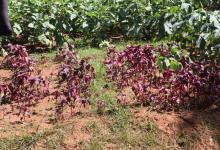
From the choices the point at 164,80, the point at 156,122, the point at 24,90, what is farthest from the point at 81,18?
the point at 156,122

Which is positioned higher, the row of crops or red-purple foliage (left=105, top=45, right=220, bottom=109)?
the row of crops

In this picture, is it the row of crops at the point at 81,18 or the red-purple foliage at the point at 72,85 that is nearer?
the red-purple foliage at the point at 72,85

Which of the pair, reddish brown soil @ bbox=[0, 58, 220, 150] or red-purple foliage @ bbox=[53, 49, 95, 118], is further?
red-purple foliage @ bbox=[53, 49, 95, 118]

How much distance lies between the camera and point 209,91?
4.62 meters

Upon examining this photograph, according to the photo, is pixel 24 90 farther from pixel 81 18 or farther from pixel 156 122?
pixel 81 18

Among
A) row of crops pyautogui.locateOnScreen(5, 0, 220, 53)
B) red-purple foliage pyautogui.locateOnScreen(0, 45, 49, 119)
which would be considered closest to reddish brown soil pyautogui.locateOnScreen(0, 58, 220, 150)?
red-purple foliage pyautogui.locateOnScreen(0, 45, 49, 119)

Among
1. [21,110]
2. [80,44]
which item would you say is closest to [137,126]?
[21,110]

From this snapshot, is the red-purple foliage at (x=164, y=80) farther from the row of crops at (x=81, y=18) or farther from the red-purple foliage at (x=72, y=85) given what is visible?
the row of crops at (x=81, y=18)

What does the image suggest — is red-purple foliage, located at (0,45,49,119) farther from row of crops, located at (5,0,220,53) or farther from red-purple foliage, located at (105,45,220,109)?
row of crops, located at (5,0,220,53)

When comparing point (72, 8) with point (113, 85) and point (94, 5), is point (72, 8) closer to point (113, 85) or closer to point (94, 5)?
point (94, 5)

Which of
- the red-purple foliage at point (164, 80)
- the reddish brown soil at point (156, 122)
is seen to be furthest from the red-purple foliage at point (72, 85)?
the red-purple foliage at point (164, 80)

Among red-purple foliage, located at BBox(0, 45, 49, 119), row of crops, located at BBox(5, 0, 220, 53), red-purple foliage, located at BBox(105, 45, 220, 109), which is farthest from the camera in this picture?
row of crops, located at BBox(5, 0, 220, 53)

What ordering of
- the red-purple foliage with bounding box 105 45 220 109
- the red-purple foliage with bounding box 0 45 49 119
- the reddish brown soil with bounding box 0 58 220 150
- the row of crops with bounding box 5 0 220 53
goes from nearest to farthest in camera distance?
the reddish brown soil with bounding box 0 58 220 150
the red-purple foliage with bounding box 105 45 220 109
the red-purple foliage with bounding box 0 45 49 119
the row of crops with bounding box 5 0 220 53

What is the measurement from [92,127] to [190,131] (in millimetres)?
965
